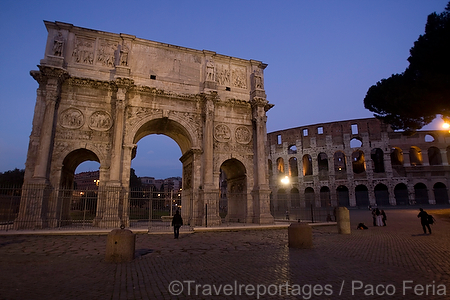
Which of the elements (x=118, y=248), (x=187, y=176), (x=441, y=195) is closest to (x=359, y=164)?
(x=441, y=195)

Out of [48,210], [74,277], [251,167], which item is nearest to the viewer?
[74,277]

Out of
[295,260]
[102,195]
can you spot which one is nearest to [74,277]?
[295,260]

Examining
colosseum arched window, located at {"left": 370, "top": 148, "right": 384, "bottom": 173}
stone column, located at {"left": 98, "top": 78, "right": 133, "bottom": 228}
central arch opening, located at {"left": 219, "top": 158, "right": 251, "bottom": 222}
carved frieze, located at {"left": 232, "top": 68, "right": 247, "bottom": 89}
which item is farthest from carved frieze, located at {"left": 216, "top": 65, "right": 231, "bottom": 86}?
colosseum arched window, located at {"left": 370, "top": 148, "right": 384, "bottom": 173}

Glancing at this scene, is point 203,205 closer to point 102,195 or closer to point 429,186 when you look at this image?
point 102,195

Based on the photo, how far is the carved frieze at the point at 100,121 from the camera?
51.0 feet

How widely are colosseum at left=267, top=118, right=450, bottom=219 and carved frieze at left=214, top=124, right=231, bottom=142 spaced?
16.3 m

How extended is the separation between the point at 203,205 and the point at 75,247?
26.7 ft

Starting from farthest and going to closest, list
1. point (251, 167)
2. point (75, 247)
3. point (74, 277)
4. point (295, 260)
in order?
point (251, 167) < point (75, 247) < point (295, 260) < point (74, 277)

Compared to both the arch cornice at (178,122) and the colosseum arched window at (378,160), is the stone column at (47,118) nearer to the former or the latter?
the arch cornice at (178,122)

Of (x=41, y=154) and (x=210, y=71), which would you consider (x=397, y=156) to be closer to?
(x=210, y=71)

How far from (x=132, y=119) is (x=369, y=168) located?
31.4m

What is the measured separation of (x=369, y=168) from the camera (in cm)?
3509

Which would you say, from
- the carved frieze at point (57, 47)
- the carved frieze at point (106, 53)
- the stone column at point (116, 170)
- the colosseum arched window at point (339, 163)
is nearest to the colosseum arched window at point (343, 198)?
the colosseum arched window at point (339, 163)

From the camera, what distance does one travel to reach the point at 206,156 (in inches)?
659
